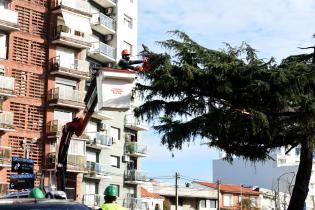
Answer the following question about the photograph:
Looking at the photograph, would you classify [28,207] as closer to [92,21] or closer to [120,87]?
[120,87]

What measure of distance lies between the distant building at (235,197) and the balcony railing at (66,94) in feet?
118

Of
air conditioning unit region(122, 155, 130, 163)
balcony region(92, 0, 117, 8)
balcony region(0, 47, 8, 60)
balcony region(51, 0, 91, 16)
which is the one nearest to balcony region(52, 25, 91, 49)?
balcony region(51, 0, 91, 16)

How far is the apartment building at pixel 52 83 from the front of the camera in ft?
145

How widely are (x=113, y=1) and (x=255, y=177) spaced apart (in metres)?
59.4

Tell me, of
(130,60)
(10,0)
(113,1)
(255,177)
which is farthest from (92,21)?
(255,177)

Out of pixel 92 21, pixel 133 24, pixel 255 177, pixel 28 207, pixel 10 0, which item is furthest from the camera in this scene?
pixel 255 177

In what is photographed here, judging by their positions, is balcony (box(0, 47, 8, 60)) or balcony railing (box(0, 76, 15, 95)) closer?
balcony railing (box(0, 76, 15, 95))

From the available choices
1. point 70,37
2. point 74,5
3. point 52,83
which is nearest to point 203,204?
point 52,83

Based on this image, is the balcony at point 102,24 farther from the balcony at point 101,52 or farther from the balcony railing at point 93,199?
the balcony railing at point 93,199

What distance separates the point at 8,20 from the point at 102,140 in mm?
13920

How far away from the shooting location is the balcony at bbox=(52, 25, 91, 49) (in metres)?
47.1

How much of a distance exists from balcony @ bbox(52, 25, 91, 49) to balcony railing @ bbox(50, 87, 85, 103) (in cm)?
368

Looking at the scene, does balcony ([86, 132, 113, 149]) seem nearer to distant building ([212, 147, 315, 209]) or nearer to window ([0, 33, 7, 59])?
window ([0, 33, 7, 59])

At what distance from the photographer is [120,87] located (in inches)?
523
